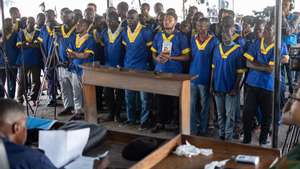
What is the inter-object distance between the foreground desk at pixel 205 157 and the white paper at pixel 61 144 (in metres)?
0.39

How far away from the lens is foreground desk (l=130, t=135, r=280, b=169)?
2395 mm

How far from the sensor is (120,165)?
2.51 m

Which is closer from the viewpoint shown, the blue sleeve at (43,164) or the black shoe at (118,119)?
the blue sleeve at (43,164)

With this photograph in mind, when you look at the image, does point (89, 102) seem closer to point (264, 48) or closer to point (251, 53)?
point (251, 53)

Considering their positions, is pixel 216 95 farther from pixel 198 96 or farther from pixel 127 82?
pixel 127 82

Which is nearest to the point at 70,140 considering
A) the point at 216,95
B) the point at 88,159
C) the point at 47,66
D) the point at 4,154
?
the point at 88,159

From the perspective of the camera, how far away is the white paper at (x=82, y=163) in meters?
2.42

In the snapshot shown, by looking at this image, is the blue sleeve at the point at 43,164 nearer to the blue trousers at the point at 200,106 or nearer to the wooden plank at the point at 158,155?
the wooden plank at the point at 158,155

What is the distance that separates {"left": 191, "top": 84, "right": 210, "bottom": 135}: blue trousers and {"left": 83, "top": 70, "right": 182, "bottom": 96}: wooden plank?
0.76 metres

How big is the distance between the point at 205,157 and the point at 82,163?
69 cm

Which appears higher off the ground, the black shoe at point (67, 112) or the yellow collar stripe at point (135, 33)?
the yellow collar stripe at point (135, 33)

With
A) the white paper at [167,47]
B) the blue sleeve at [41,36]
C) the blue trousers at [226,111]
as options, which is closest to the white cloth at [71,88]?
the blue sleeve at [41,36]

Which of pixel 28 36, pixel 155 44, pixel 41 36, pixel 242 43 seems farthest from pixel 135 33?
pixel 28 36

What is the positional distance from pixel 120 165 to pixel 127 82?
2908 mm
